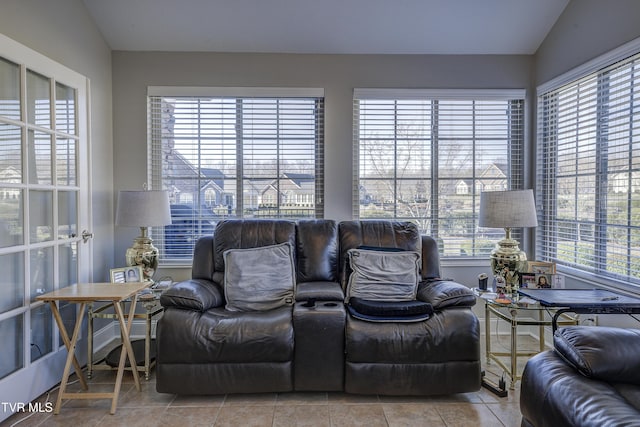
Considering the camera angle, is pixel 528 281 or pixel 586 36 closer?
pixel 528 281

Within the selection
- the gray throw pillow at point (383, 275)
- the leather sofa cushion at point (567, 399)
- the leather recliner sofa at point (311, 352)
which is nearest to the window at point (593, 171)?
the leather recliner sofa at point (311, 352)

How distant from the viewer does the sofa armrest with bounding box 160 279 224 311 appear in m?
2.32

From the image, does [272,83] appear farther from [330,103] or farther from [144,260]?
[144,260]

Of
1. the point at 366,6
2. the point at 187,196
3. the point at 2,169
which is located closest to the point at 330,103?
the point at 366,6

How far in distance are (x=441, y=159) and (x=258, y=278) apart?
200 cm

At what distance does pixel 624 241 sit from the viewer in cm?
251

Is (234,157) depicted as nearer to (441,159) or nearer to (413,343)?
(441,159)

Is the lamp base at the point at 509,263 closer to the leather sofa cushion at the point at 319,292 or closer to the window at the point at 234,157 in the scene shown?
the leather sofa cushion at the point at 319,292

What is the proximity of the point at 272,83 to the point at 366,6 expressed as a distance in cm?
100

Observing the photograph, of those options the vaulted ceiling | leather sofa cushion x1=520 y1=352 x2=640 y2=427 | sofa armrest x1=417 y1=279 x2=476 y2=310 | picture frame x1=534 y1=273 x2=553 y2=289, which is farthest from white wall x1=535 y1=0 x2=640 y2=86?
leather sofa cushion x1=520 y1=352 x2=640 y2=427

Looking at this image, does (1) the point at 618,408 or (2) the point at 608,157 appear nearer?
(1) the point at 618,408

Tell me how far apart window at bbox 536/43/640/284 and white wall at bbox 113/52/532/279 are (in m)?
0.58

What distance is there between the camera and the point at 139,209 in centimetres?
284

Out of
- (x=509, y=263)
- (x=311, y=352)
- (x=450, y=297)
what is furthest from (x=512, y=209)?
(x=311, y=352)
